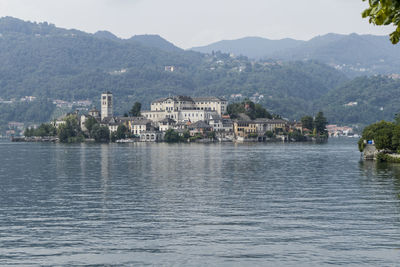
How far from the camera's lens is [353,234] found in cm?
2989

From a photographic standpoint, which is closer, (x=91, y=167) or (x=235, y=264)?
(x=235, y=264)

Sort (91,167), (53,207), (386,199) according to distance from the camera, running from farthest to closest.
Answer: (91,167) → (386,199) → (53,207)

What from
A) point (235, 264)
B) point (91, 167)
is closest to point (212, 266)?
point (235, 264)

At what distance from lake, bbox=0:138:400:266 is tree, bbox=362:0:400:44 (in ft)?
44.5

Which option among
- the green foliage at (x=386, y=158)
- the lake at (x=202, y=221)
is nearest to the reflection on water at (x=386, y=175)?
the lake at (x=202, y=221)

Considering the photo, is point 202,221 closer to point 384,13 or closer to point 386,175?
point 384,13

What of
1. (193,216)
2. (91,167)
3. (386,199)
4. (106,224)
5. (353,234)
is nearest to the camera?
(353,234)

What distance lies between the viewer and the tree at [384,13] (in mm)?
12336

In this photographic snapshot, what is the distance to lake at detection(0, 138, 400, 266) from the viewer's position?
2591cm

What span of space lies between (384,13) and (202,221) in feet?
74.0

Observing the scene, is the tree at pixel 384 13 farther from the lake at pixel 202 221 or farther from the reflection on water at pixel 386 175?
the reflection on water at pixel 386 175

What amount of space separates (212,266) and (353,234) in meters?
8.63

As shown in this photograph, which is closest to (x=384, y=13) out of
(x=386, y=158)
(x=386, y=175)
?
(x=386, y=175)

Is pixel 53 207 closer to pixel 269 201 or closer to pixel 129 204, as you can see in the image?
pixel 129 204
